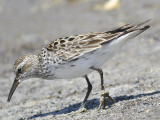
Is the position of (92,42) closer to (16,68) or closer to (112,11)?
(16,68)

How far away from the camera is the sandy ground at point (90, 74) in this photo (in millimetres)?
7180

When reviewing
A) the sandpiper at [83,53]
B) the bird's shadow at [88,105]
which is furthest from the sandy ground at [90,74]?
the sandpiper at [83,53]

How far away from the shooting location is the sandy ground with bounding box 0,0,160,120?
7180 millimetres

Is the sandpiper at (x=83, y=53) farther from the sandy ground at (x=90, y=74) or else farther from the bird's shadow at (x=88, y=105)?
the sandy ground at (x=90, y=74)

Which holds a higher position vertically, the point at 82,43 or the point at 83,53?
the point at 82,43

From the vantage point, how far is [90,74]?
32.3ft

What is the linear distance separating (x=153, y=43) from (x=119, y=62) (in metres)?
1.37

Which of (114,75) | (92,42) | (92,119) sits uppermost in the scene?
(92,42)

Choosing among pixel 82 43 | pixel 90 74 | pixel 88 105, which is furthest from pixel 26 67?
pixel 90 74

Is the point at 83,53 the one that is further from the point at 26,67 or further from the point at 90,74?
the point at 90,74

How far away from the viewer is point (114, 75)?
30.7 ft

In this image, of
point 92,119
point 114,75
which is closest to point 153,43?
point 114,75

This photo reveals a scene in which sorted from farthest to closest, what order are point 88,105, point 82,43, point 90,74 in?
point 90,74, point 88,105, point 82,43

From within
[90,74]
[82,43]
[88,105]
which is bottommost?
[88,105]
